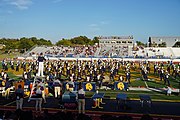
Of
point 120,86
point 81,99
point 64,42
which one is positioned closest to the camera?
point 81,99

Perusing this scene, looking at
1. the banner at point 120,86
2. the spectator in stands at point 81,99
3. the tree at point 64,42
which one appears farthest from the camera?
the tree at point 64,42

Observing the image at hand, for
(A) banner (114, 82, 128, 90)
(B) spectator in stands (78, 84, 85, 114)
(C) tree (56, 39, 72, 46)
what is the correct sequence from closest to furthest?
(B) spectator in stands (78, 84, 85, 114)
(A) banner (114, 82, 128, 90)
(C) tree (56, 39, 72, 46)

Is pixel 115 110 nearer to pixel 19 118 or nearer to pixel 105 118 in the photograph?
pixel 105 118

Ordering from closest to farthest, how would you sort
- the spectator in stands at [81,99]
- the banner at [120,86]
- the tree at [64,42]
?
the spectator in stands at [81,99], the banner at [120,86], the tree at [64,42]

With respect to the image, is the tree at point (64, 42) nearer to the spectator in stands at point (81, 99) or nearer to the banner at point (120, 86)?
the banner at point (120, 86)

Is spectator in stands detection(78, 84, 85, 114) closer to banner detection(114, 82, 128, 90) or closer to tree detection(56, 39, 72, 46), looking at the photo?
banner detection(114, 82, 128, 90)

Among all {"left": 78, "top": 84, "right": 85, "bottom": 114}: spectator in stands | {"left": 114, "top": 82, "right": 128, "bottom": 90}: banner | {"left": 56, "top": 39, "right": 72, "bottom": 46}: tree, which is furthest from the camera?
{"left": 56, "top": 39, "right": 72, "bottom": 46}: tree

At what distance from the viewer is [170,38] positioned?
97812mm

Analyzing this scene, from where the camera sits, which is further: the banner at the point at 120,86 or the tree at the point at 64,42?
the tree at the point at 64,42

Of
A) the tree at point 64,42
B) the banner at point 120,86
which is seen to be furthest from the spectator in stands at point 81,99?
the tree at point 64,42

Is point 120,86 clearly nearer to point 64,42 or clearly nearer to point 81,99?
point 81,99

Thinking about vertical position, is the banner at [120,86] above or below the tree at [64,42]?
below

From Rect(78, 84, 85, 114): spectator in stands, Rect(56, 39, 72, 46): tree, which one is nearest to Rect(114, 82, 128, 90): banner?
Rect(78, 84, 85, 114): spectator in stands

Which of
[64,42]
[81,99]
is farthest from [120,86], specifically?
[64,42]
